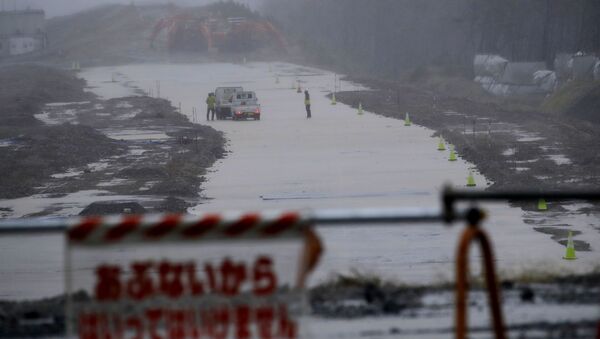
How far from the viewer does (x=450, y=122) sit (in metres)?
51.3

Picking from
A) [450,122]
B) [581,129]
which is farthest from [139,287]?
[450,122]

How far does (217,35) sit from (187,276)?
11027 cm

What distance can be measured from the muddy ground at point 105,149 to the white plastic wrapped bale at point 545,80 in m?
25.8

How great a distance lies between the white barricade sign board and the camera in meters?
5.74

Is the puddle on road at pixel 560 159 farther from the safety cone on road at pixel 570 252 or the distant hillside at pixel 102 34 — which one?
the distant hillside at pixel 102 34

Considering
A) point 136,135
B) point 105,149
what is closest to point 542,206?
point 105,149

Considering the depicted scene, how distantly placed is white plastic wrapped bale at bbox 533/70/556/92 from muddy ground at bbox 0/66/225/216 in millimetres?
25794

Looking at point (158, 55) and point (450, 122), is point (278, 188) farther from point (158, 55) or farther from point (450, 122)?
point (158, 55)

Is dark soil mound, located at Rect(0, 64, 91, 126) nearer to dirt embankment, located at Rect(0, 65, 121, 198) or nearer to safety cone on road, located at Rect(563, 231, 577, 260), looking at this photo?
dirt embankment, located at Rect(0, 65, 121, 198)

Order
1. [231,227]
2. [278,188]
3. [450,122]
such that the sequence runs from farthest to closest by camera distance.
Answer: [450,122], [278,188], [231,227]

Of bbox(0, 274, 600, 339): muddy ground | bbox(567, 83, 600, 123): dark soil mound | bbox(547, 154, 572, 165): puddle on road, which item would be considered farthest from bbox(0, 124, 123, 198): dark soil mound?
bbox(567, 83, 600, 123): dark soil mound

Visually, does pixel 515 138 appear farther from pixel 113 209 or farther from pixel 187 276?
pixel 187 276

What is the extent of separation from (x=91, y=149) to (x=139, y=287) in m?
37.2

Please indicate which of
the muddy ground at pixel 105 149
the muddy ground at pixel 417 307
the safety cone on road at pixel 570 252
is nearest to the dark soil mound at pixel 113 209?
the muddy ground at pixel 105 149
